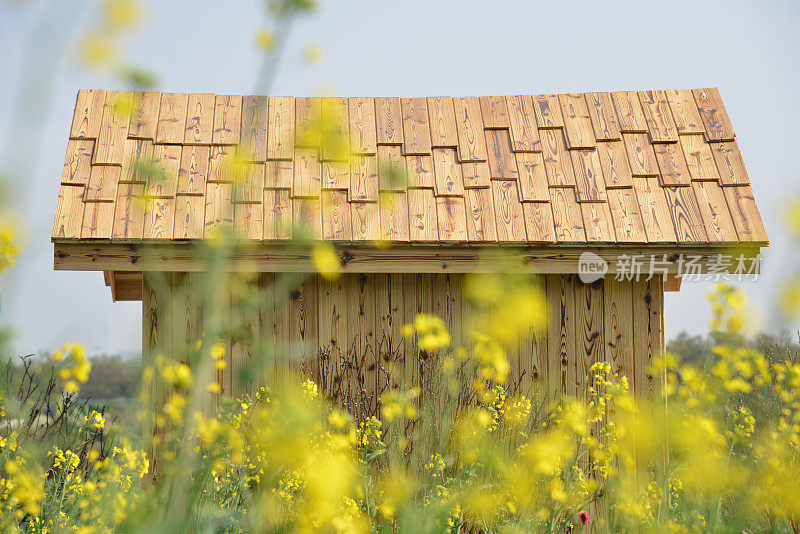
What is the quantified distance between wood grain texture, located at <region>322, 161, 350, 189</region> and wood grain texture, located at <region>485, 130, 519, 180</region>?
1.10 m

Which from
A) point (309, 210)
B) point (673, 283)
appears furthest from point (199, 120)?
point (673, 283)

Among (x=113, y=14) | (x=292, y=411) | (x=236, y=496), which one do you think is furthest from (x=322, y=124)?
(x=236, y=496)

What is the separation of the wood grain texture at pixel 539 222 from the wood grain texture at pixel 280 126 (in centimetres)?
181

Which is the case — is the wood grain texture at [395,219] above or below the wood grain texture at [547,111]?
below

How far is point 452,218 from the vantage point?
4.76 meters

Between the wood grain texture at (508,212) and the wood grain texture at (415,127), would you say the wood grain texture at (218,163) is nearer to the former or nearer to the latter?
the wood grain texture at (415,127)

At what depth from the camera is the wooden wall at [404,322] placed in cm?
482

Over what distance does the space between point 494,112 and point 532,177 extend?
32.6 inches

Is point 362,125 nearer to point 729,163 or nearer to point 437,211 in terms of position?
point 437,211

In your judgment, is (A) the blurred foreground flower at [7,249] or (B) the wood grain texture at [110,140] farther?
(B) the wood grain texture at [110,140]

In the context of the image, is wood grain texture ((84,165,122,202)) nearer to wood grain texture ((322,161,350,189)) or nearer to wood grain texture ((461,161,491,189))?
wood grain texture ((322,161,350,189))

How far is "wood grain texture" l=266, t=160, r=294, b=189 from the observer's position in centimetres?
493

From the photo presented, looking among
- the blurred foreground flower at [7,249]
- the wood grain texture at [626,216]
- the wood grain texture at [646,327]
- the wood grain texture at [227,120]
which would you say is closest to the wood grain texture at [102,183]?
the wood grain texture at [227,120]

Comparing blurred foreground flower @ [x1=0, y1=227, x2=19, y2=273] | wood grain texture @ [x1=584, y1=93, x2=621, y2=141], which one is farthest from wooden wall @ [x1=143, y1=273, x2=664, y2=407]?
blurred foreground flower @ [x1=0, y1=227, x2=19, y2=273]
